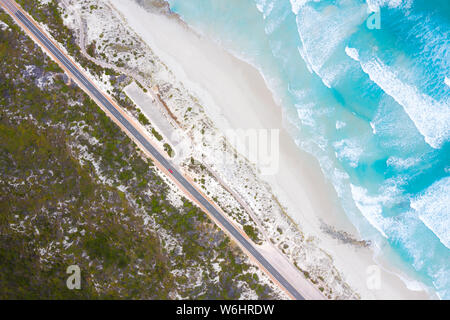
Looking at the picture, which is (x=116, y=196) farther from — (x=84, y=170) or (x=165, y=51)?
(x=165, y=51)

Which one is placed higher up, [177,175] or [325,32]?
[325,32]

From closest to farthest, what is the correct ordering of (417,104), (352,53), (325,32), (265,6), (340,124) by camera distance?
(417,104)
(352,53)
(325,32)
(340,124)
(265,6)

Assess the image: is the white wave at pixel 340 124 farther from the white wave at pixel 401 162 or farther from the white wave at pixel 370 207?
the white wave at pixel 370 207

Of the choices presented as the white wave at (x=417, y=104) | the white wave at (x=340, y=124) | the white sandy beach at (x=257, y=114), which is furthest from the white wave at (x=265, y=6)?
the white wave at (x=340, y=124)

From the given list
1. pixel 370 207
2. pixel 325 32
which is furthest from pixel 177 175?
pixel 325 32

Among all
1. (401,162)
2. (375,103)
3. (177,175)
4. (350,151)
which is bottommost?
(177,175)

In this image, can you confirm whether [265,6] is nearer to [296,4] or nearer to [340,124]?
[296,4]

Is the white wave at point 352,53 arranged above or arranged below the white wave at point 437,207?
above
